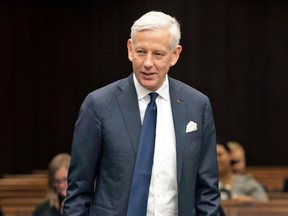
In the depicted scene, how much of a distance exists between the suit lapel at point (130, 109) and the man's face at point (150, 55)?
0.10 meters

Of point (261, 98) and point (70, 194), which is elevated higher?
point (70, 194)

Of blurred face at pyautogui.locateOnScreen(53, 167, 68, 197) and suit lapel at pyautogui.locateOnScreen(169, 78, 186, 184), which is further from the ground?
suit lapel at pyautogui.locateOnScreen(169, 78, 186, 184)

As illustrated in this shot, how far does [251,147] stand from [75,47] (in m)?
3.01

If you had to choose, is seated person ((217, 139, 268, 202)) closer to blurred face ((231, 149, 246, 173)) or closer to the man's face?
blurred face ((231, 149, 246, 173))

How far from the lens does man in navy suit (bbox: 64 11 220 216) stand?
366 centimetres

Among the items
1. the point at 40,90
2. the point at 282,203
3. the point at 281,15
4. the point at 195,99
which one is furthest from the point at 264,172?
the point at 195,99

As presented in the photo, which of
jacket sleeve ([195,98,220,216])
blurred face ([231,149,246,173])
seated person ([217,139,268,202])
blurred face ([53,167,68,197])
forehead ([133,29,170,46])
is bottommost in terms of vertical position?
blurred face ([231,149,246,173])

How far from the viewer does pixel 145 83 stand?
3.70m

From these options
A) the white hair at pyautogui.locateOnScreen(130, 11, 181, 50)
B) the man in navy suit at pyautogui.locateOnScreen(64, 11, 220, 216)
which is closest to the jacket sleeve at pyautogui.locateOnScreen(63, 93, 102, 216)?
the man in navy suit at pyautogui.locateOnScreen(64, 11, 220, 216)

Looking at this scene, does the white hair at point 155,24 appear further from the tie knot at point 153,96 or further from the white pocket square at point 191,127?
the white pocket square at point 191,127

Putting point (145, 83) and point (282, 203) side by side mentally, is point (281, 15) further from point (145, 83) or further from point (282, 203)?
point (145, 83)

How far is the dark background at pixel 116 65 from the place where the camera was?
45.1 feet

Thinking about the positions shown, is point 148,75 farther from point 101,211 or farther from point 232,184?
point 232,184

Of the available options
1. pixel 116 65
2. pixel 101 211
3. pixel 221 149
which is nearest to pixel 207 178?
pixel 101 211
